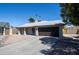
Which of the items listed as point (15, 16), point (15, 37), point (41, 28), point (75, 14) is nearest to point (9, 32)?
point (15, 37)

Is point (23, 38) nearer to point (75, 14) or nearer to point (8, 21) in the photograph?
point (8, 21)

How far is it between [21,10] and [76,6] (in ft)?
8.18

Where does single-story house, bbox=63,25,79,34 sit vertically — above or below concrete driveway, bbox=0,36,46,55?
above

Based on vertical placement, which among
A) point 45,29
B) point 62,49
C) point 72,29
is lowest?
point 62,49

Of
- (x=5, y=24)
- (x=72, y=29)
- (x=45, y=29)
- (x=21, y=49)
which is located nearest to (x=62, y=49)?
(x=21, y=49)

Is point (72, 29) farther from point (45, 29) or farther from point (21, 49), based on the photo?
point (21, 49)

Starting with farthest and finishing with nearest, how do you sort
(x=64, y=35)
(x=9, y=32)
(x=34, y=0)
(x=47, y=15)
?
(x=64, y=35)
(x=9, y=32)
(x=47, y=15)
(x=34, y=0)

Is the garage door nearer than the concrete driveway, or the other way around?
the concrete driveway

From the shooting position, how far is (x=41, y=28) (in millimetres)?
15367

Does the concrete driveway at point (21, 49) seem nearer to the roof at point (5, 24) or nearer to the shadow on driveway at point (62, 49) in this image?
the shadow on driveway at point (62, 49)

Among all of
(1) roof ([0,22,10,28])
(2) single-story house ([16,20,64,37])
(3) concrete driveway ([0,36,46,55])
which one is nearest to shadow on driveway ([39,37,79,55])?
(3) concrete driveway ([0,36,46,55])

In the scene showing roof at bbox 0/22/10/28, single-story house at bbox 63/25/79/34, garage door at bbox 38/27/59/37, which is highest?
roof at bbox 0/22/10/28

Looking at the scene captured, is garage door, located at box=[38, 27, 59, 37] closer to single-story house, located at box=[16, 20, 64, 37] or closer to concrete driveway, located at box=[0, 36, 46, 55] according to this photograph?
single-story house, located at box=[16, 20, 64, 37]

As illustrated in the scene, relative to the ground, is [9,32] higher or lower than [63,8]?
lower
